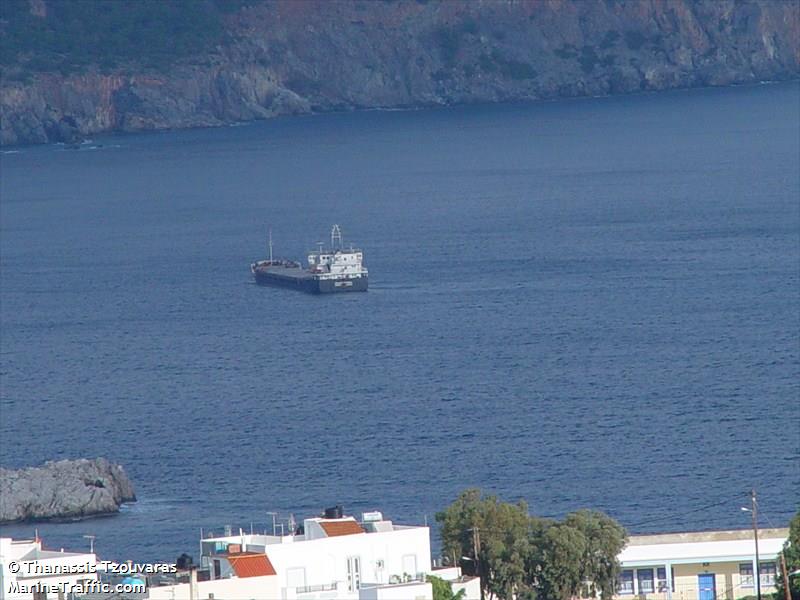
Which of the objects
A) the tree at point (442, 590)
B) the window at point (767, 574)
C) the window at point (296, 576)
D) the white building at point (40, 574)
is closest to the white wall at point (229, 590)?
the window at point (296, 576)

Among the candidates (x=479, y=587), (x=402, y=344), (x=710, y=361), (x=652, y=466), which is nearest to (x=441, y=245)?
(x=402, y=344)

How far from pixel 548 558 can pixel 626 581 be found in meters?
3.11

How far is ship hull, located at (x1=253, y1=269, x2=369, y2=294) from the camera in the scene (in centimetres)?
11006

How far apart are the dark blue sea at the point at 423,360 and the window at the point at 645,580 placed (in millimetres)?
13656

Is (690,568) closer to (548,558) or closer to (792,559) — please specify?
(548,558)

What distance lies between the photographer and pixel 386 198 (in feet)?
541

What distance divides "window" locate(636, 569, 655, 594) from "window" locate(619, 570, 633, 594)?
0.14 metres

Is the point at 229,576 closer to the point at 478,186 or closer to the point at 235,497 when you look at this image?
the point at 235,497

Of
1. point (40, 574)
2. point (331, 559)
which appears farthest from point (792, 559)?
point (40, 574)

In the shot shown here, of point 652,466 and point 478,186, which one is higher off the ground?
point 478,186

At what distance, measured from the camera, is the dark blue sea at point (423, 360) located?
2394 inches

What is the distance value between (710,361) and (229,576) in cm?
5137

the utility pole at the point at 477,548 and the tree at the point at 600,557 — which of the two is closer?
the tree at the point at 600,557

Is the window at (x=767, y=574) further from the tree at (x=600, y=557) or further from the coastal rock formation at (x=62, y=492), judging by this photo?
the coastal rock formation at (x=62, y=492)
